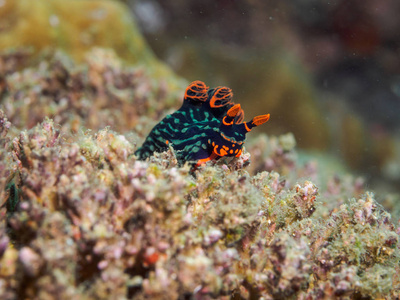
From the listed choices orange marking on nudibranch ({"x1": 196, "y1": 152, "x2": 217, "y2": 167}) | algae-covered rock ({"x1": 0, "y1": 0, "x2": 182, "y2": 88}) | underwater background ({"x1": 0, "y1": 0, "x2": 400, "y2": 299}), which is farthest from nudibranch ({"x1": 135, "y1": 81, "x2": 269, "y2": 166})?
algae-covered rock ({"x1": 0, "y1": 0, "x2": 182, "y2": 88})

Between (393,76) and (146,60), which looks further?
(393,76)

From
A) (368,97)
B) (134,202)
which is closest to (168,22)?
(368,97)

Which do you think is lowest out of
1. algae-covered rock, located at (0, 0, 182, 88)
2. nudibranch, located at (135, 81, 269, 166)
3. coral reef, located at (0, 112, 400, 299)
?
coral reef, located at (0, 112, 400, 299)

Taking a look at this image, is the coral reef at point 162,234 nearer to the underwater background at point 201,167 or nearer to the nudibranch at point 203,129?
the underwater background at point 201,167

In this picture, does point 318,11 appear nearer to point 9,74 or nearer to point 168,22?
point 168,22

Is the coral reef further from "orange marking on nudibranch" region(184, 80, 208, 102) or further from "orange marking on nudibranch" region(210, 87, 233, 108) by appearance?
"orange marking on nudibranch" region(184, 80, 208, 102)

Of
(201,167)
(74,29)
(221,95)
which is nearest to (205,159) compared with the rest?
(201,167)

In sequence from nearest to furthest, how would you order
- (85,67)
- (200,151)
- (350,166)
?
(200,151) < (85,67) < (350,166)

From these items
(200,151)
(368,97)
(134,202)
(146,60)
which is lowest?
(134,202)
